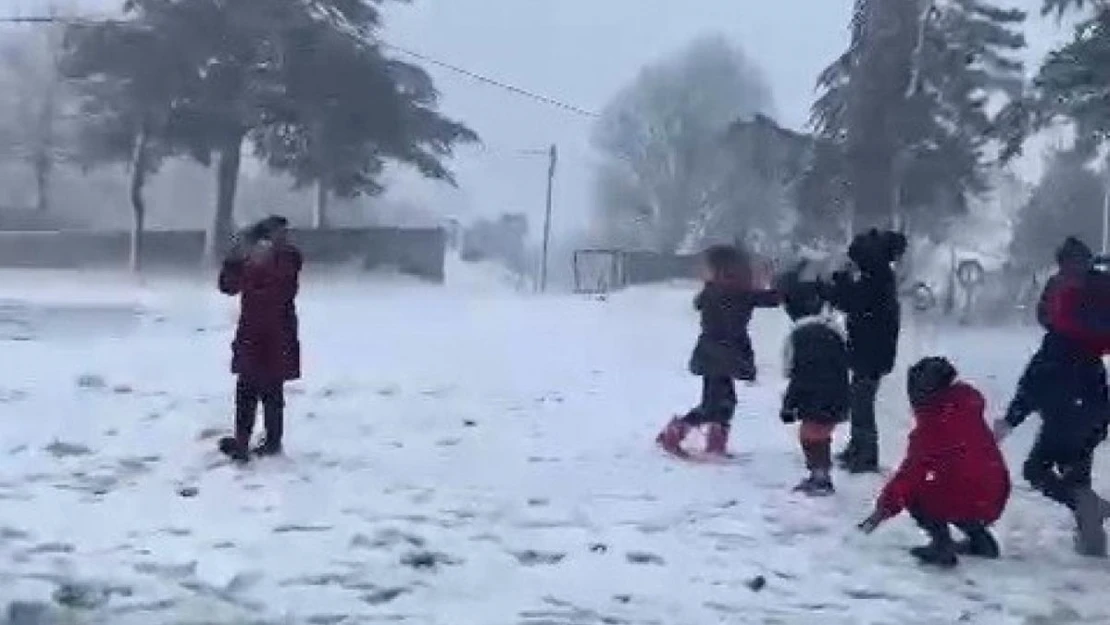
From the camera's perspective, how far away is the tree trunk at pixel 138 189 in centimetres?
4081

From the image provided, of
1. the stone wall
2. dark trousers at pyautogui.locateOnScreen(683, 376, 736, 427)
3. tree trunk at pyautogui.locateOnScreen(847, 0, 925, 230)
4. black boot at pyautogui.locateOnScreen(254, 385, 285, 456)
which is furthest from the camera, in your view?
the stone wall

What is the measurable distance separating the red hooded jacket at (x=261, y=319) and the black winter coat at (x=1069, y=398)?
466 cm

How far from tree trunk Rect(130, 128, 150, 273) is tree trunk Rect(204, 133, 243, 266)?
1992 millimetres

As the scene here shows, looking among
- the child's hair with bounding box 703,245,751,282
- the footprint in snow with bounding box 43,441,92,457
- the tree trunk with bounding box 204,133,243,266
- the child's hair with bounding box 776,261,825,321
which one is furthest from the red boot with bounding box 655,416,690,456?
the tree trunk with bounding box 204,133,243,266

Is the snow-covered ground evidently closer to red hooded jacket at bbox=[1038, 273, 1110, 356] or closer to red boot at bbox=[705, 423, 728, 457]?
red boot at bbox=[705, 423, 728, 457]

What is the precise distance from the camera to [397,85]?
41.5 meters

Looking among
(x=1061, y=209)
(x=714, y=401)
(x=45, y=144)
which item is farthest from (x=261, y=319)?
(x=45, y=144)

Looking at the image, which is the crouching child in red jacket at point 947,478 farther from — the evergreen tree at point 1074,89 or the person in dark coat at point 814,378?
the evergreen tree at point 1074,89

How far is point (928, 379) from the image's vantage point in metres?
8.34

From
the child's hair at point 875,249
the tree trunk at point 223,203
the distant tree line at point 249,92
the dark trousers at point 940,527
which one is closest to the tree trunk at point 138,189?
the distant tree line at point 249,92

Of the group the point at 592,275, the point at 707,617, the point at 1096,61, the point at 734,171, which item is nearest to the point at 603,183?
the point at 734,171

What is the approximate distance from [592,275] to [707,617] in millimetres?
47365

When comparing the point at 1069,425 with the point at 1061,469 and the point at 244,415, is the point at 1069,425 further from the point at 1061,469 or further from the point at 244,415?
the point at 244,415

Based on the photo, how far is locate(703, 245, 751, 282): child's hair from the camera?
1131 cm
